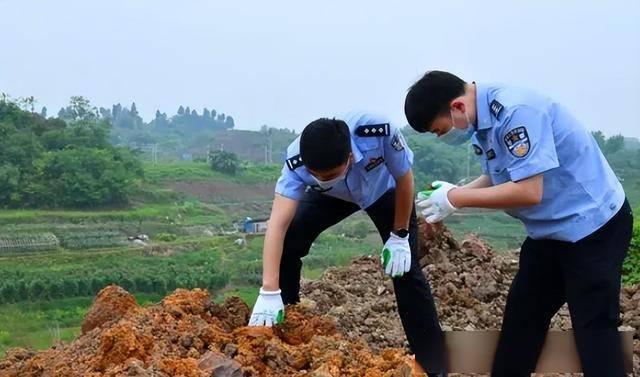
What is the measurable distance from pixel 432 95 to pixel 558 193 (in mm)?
511

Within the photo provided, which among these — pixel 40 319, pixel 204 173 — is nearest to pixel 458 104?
pixel 40 319

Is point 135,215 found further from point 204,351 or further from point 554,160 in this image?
point 554,160

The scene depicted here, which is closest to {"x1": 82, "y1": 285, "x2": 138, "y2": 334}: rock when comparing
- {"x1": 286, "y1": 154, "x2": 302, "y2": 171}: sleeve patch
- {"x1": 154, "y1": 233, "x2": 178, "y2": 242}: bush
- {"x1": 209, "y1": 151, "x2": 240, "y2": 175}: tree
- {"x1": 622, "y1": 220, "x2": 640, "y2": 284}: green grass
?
{"x1": 286, "y1": 154, "x2": 302, "y2": 171}: sleeve patch

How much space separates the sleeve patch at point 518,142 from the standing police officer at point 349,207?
557mm

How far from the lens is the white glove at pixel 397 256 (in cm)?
307

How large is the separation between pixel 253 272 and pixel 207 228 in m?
5.73

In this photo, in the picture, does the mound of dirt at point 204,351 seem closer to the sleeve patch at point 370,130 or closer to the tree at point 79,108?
the sleeve patch at point 370,130

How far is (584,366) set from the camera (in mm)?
2615

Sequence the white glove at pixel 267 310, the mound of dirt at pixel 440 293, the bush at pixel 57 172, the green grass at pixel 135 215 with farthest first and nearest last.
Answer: the bush at pixel 57 172
the green grass at pixel 135 215
the mound of dirt at pixel 440 293
the white glove at pixel 267 310

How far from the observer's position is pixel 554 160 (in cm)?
239

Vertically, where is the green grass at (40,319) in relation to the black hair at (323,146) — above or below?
below

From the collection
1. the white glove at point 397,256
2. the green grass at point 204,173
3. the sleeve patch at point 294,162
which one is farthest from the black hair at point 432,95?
the green grass at point 204,173

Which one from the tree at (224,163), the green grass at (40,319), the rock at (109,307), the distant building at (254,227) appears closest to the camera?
the rock at (109,307)

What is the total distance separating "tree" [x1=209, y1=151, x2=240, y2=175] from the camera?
20.5m
